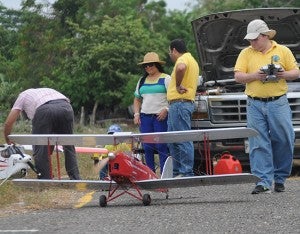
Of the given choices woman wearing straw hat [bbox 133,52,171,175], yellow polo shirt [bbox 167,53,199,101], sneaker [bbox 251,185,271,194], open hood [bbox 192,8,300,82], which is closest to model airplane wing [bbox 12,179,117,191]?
sneaker [bbox 251,185,271,194]

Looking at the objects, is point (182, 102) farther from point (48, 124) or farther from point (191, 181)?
point (191, 181)

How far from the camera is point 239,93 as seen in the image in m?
12.6

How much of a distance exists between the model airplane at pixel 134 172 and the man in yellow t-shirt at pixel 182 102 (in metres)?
1.47

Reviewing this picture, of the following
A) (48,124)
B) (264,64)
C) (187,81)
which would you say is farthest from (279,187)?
(48,124)

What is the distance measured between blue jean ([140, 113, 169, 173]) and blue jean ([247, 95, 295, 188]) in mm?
1980

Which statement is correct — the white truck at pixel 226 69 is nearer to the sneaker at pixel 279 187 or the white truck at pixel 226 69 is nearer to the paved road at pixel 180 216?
the sneaker at pixel 279 187

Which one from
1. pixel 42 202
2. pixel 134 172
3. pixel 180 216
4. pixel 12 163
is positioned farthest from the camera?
pixel 12 163

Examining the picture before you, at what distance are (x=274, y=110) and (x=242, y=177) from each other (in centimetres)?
105

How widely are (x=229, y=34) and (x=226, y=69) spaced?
74cm

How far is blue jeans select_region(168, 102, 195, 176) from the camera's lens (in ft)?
36.3

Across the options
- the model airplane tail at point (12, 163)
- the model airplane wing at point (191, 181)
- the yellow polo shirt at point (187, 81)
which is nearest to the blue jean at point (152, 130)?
the yellow polo shirt at point (187, 81)

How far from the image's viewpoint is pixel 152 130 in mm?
11555

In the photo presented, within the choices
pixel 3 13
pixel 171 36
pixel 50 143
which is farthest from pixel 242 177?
pixel 3 13

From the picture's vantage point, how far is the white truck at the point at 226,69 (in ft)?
40.2
